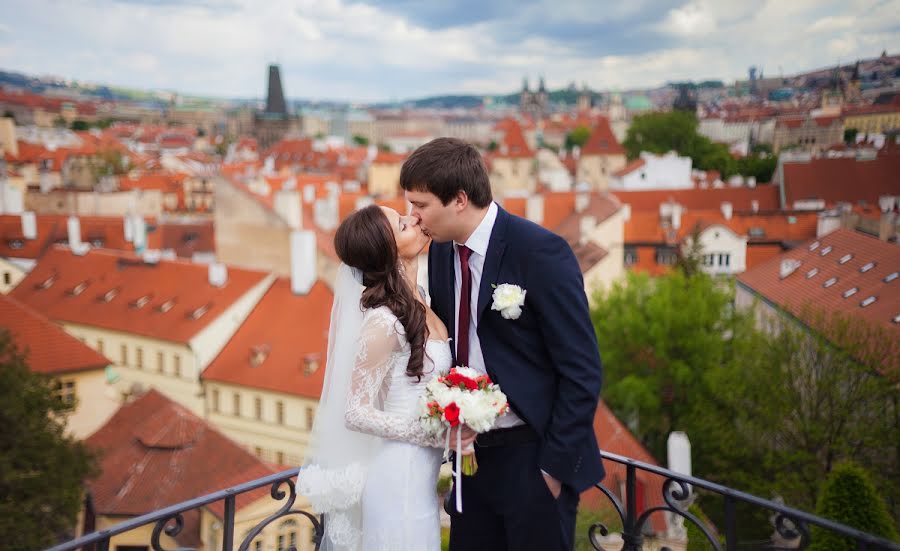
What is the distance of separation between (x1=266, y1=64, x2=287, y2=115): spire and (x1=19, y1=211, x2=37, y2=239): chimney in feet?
347

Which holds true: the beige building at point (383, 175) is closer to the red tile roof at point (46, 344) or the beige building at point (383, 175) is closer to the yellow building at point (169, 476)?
the red tile roof at point (46, 344)

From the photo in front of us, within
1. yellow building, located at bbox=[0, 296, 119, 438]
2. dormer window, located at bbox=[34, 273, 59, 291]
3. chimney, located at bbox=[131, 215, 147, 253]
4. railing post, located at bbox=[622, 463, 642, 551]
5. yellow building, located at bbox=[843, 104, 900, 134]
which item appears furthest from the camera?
chimney, located at bbox=[131, 215, 147, 253]

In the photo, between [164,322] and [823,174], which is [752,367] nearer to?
[823,174]

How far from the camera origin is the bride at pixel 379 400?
11.3 ft

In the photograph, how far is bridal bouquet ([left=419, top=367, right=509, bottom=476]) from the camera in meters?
3.04

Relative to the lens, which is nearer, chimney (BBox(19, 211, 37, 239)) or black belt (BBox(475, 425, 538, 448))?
black belt (BBox(475, 425, 538, 448))

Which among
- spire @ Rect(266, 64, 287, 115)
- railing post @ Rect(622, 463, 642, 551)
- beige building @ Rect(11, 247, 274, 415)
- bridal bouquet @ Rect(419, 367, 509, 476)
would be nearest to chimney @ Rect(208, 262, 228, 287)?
beige building @ Rect(11, 247, 274, 415)

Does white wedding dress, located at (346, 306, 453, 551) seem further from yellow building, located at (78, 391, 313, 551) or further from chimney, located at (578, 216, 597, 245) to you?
chimney, located at (578, 216, 597, 245)

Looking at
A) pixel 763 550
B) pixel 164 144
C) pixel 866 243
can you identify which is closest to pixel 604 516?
pixel 763 550

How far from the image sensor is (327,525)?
12.5ft

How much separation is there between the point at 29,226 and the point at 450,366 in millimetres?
38942

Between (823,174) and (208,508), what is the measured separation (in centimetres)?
1883

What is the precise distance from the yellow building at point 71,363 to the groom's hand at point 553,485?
20.7 m

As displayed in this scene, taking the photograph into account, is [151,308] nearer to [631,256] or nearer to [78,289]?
[78,289]
